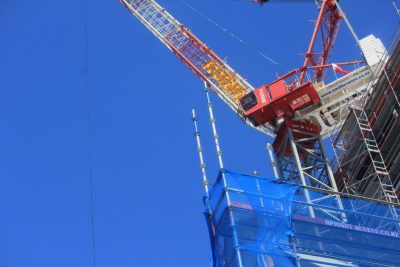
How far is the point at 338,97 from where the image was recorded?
39.7 metres

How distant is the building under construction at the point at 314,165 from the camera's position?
81.4 feet

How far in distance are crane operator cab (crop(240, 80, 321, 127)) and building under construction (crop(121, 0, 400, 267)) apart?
6 centimetres

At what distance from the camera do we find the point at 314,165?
1571 inches

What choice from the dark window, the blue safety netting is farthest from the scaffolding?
the blue safety netting

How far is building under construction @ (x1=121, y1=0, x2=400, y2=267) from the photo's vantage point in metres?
24.8

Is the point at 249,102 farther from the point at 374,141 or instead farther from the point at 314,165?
the point at 374,141

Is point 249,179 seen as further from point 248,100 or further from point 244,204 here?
point 248,100

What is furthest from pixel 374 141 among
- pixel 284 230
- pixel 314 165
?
pixel 284 230

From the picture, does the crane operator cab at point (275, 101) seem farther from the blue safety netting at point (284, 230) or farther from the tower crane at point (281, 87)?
the blue safety netting at point (284, 230)

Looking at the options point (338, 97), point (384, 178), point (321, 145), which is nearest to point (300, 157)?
point (321, 145)

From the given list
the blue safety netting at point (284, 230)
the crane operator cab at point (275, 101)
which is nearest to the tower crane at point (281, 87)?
the crane operator cab at point (275, 101)

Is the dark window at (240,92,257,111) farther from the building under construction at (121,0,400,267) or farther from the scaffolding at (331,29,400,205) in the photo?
the scaffolding at (331,29,400,205)

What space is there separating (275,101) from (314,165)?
4048mm

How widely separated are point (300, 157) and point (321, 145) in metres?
1.33
